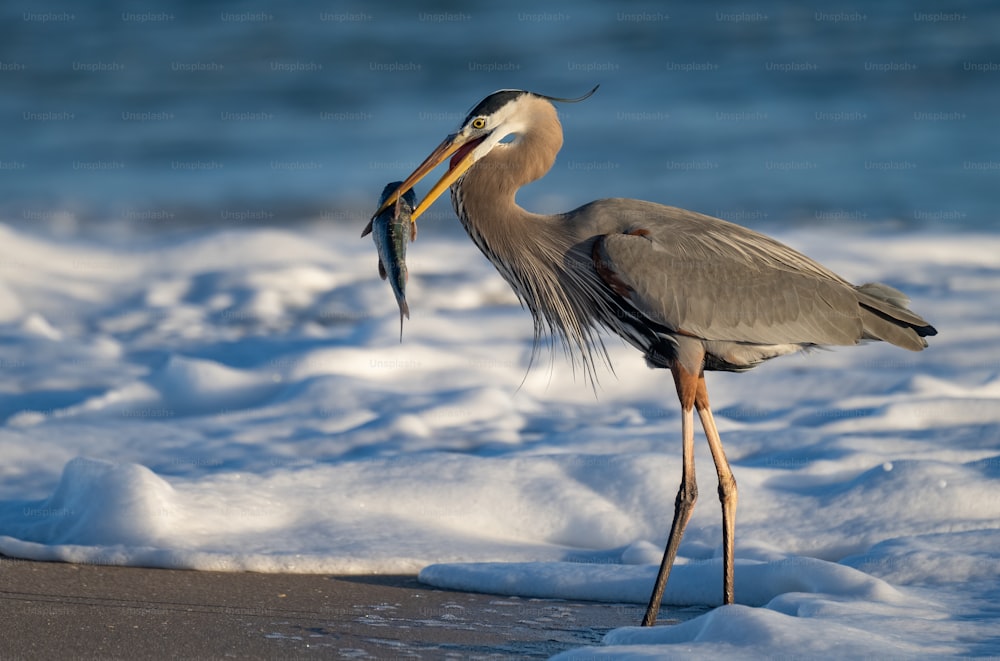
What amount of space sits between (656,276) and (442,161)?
0.96 metres

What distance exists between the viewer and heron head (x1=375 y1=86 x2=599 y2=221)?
207 inches

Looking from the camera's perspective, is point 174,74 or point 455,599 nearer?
point 455,599

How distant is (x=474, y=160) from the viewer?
5.34 metres

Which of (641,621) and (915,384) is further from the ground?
(915,384)

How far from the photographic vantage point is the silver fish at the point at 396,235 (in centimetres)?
503

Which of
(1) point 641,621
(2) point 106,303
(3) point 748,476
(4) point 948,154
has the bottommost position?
(1) point 641,621

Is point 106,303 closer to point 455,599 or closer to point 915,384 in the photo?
point 915,384

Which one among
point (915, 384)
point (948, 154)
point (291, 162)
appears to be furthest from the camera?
point (291, 162)

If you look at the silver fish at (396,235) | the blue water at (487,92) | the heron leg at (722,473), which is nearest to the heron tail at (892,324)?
the heron leg at (722,473)

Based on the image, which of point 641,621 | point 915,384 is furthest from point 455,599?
point 915,384

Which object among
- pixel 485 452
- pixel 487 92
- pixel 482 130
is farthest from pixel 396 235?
pixel 487 92

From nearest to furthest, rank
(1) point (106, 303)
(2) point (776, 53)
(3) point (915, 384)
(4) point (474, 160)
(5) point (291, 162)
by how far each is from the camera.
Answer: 1. (4) point (474, 160)
2. (3) point (915, 384)
3. (1) point (106, 303)
4. (5) point (291, 162)
5. (2) point (776, 53)

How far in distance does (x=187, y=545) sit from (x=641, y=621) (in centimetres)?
195

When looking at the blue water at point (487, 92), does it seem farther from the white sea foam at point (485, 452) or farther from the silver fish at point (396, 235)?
the silver fish at point (396, 235)
